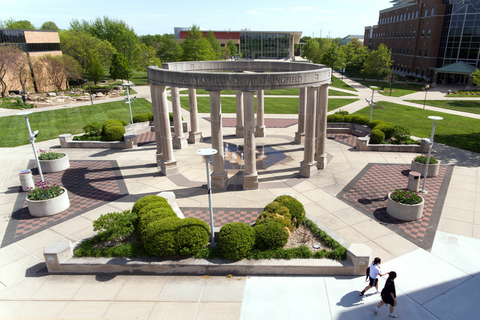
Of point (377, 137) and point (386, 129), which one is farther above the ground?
point (386, 129)

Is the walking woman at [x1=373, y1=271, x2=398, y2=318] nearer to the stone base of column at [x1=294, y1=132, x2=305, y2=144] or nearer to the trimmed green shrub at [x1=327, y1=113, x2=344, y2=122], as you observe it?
the stone base of column at [x1=294, y1=132, x2=305, y2=144]

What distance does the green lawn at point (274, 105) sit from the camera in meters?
44.1

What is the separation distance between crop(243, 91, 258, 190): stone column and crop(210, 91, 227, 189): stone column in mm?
1438

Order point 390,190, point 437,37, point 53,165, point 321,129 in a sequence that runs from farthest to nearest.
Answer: point 437,37 < point 53,165 < point 321,129 < point 390,190

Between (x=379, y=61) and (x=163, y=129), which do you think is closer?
(x=163, y=129)

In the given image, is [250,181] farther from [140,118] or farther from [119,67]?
[119,67]

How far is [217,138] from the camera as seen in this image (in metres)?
18.6

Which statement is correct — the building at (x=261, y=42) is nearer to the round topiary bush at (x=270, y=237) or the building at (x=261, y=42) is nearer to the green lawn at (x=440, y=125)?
the green lawn at (x=440, y=125)

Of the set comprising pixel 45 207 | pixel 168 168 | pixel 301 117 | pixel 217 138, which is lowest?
pixel 45 207

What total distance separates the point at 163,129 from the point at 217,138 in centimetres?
467

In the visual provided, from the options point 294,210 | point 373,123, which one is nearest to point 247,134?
point 294,210

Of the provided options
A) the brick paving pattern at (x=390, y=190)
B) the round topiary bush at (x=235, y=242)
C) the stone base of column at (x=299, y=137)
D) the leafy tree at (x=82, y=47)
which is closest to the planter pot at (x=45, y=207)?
the round topiary bush at (x=235, y=242)

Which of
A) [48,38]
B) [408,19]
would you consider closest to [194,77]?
[48,38]

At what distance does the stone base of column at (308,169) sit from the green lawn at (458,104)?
34943 millimetres
